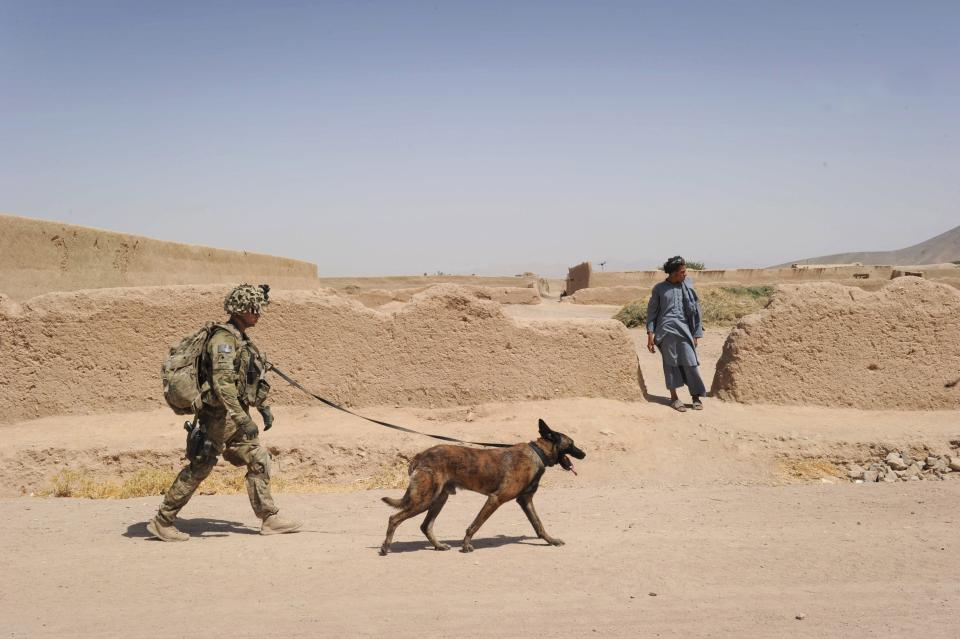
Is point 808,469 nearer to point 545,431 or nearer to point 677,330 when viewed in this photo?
point 677,330

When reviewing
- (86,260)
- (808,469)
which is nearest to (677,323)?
(808,469)

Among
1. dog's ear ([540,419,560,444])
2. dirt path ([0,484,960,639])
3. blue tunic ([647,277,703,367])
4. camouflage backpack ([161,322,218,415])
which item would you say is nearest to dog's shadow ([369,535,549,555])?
dirt path ([0,484,960,639])

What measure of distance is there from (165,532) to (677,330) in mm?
5242

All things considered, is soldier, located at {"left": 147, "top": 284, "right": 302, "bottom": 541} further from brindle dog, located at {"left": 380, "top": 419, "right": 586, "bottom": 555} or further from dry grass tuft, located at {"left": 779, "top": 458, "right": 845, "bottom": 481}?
dry grass tuft, located at {"left": 779, "top": 458, "right": 845, "bottom": 481}

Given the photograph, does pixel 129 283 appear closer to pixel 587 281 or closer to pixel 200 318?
pixel 200 318

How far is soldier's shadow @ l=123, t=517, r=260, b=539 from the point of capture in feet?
16.5

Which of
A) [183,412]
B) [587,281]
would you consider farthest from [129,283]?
[587,281]

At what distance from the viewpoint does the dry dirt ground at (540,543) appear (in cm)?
358

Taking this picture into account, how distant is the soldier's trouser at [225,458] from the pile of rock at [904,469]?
503cm

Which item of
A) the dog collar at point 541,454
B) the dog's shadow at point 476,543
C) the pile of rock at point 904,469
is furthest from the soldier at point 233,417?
the pile of rock at point 904,469

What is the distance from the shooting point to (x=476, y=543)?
15.6ft

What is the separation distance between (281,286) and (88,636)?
12654 mm

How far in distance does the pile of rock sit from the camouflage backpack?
550cm

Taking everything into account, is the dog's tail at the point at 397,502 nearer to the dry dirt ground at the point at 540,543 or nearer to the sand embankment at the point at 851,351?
the dry dirt ground at the point at 540,543
